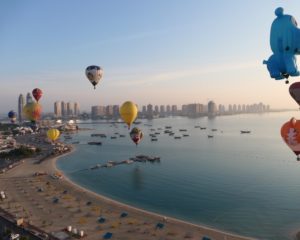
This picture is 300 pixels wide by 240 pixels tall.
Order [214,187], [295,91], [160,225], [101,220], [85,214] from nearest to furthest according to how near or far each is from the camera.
A: [295,91] → [160,225] → [101,220] → [85,214] → [214,187]

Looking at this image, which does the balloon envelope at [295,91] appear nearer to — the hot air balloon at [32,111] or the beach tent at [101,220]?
the beach tent at [101,220]

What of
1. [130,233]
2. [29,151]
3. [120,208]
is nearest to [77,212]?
[120,208]

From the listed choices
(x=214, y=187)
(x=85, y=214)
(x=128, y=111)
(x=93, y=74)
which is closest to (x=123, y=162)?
(x=214, y=187)

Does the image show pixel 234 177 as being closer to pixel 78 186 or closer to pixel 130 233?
pixel 78 186

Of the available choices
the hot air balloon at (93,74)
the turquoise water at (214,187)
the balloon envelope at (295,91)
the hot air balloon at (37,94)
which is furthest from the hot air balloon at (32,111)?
the balloon envelope at (295,91)

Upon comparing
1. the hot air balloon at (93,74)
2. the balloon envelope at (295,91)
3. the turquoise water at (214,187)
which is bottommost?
the turquoise water at (214,187)

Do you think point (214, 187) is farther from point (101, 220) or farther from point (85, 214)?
point (101, 220)
